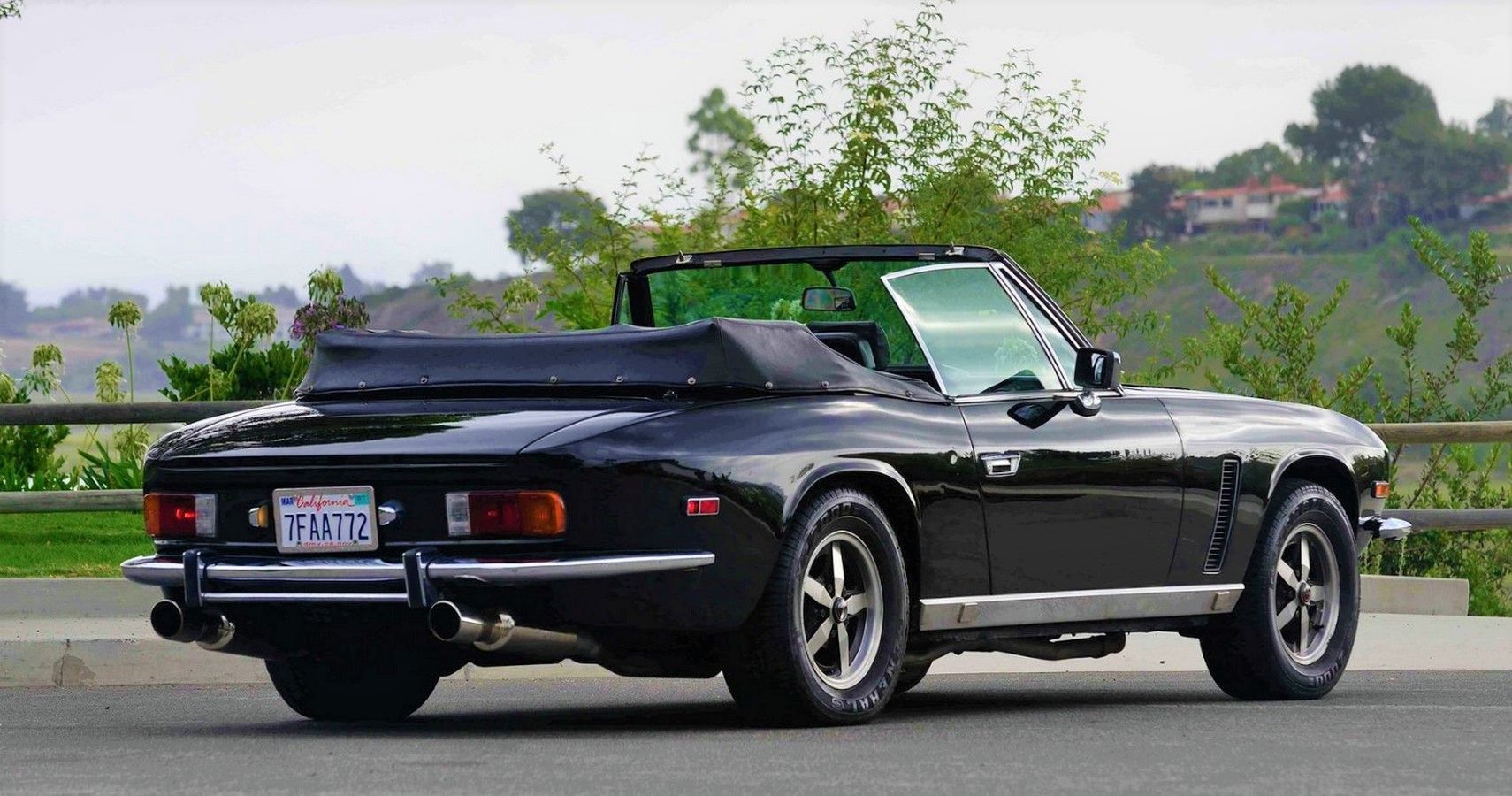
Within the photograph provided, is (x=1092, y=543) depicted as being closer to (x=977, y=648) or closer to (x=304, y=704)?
(x=977, y=648)

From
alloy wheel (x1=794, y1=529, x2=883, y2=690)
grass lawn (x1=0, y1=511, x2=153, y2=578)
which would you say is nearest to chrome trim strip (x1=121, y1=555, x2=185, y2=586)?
alloy wheel (x1=794, y1=529, x2=883, y2=690)

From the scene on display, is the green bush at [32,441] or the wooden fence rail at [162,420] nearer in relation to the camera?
the wooden fence rail at [162,420]

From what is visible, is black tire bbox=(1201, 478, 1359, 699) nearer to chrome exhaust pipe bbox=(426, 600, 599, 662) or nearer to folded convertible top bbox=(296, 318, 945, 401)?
folded convertible top bbox=(296, 318, 945, 401)

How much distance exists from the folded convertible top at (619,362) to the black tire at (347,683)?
0.89m

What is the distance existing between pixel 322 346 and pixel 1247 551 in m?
3.32

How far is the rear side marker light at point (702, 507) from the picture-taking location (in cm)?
670

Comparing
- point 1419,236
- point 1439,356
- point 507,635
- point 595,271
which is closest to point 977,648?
point 507,635

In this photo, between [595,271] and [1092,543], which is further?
[595,271]

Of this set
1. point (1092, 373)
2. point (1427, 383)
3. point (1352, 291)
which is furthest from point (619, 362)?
point (1352, 291)

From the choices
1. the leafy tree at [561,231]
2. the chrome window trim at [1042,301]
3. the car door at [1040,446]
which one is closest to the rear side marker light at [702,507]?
the car door at [1040,446]

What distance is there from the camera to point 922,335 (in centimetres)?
789

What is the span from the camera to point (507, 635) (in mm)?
6590

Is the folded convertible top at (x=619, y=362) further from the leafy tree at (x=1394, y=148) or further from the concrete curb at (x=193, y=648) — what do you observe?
the leafy tree at (x=1394, y=148)

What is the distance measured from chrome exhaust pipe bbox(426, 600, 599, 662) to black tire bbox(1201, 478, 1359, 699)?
9.38 feet
